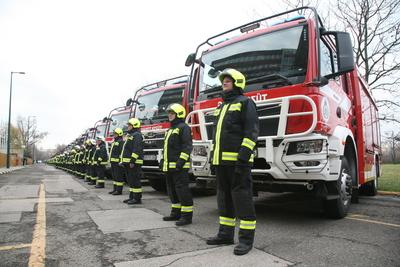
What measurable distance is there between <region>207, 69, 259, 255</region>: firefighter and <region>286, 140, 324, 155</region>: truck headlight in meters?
0.91

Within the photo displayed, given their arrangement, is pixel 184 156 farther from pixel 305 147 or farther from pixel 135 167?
pixel 135 167

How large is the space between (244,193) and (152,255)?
1172 millimetres

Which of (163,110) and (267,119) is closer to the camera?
(267,119)

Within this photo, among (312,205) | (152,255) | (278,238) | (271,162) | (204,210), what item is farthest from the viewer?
(312,205)

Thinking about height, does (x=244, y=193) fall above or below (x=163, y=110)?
below

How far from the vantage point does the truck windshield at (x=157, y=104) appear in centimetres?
897

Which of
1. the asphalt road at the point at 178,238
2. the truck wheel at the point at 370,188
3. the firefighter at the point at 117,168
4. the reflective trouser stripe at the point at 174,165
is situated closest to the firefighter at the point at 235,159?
the asphalt road at the point at 178,238

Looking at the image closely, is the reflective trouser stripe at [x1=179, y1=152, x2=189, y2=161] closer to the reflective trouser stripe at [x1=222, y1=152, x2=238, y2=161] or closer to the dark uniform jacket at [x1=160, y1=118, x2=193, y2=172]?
the dark uniform jacket at [x1=160, y1=118, x2=193, y2=172]

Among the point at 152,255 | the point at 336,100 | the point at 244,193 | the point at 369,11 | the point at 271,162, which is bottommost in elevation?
the point at 152,255

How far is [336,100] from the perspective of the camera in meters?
5.29

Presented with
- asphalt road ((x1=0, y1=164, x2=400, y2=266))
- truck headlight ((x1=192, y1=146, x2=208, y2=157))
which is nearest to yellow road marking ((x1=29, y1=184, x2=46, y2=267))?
asphalt road ((x1=0, y1=164, x2=400, y2=266))

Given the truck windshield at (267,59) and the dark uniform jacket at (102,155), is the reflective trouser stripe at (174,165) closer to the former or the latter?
the truck windshield at (267,59)

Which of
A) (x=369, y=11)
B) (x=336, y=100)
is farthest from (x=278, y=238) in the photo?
(x=369, y=11)

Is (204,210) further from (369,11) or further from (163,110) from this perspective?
(369,11)
